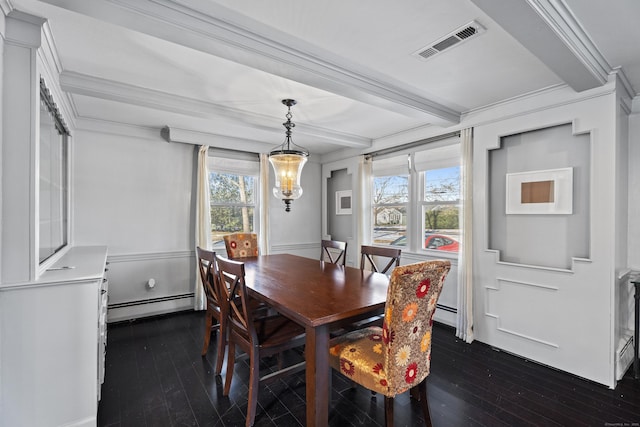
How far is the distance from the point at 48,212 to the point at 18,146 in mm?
830

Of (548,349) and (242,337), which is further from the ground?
(242,337)

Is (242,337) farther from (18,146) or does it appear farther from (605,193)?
(605,193)

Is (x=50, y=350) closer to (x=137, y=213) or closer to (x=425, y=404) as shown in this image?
(x=425, y=404)

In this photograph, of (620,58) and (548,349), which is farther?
(548,349)

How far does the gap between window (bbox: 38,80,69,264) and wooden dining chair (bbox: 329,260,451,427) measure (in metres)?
2.10

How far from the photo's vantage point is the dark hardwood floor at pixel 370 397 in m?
1.94

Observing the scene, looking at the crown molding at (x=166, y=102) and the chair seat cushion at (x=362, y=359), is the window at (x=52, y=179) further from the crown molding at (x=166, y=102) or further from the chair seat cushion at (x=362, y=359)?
the chair seat cushion at (x=362, y=359)

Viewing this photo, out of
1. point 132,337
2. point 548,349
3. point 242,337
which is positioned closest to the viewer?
point 242,337

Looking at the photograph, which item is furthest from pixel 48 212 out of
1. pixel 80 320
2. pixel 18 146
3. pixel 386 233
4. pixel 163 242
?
pixel 386 233

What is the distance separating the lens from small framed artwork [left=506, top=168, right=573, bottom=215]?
8.44 ft

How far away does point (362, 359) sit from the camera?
172 cm

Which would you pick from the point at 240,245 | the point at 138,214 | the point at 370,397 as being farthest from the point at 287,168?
the point at 138,214

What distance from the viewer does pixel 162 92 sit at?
9.12 feet

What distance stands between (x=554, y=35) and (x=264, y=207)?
12.3 feet
